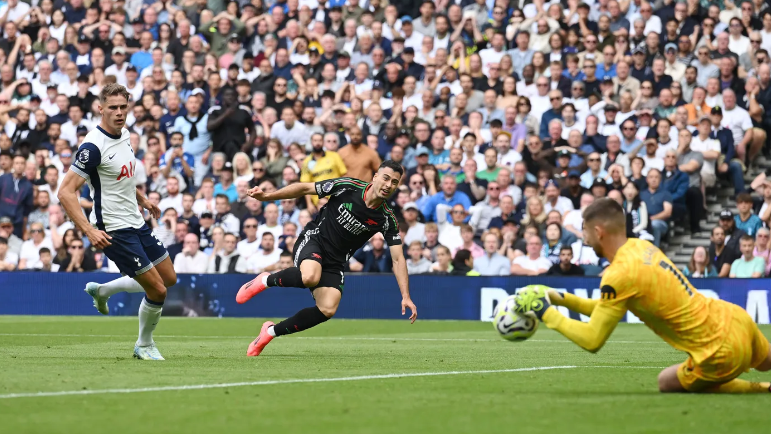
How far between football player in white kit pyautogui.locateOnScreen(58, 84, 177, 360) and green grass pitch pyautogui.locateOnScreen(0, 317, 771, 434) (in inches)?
24.1

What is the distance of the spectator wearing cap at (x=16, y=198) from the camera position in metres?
23.3

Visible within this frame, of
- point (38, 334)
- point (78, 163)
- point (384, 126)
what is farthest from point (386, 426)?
point (384, 126)

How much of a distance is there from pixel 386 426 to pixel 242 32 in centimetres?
2075

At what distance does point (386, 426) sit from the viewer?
5.92 meters

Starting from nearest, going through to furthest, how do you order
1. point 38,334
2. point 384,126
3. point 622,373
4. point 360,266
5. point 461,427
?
point 461,427 < point 622,373 < point 38,334 < point 360,266 < point 384,126

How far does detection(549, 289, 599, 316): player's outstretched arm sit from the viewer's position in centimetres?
759

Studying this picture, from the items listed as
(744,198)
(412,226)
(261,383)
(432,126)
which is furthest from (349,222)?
(432,126)

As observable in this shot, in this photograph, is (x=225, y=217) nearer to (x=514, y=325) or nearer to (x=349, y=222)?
(x=349, y=222)

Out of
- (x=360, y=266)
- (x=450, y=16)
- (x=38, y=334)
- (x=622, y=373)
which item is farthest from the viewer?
(x=450, y=16)

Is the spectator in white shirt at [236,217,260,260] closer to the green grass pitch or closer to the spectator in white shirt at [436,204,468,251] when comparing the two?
the spectator in white shirt at [436,204,468,251]

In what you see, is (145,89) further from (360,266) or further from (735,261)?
(735,261)

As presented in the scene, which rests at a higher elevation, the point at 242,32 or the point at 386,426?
the point at 242,32

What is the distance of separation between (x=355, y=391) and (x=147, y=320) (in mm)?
3782

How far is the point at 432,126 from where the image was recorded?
2256cm
